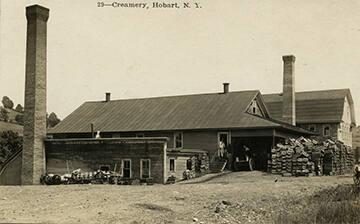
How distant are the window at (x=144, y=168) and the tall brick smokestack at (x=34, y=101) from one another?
747cm

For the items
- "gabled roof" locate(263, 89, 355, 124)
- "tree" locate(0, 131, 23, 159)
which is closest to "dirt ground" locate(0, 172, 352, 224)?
"tree" locate(0, 131, 23, 159)

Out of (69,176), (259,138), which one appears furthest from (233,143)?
(69,176)

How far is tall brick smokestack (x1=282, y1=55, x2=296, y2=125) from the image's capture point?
154 feet

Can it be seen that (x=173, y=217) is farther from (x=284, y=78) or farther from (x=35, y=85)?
(x=284, y=78)

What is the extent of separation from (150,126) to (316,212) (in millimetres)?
26471

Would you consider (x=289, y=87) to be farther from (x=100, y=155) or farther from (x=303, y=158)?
(x=100, y=155)

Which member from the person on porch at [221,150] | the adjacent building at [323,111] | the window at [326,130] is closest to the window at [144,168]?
the person on porch at [221,150]

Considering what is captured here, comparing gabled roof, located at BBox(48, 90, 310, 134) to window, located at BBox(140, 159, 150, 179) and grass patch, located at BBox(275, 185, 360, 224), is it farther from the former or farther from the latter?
grass patch, located at BBox(275, 185, 360, 224)

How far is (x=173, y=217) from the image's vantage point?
17.5 meters

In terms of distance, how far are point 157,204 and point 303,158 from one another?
1600 cm

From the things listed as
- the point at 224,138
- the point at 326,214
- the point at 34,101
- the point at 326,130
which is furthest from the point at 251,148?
the point at 326,130

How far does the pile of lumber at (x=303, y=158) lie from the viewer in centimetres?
3306

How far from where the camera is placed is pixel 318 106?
62.6 m

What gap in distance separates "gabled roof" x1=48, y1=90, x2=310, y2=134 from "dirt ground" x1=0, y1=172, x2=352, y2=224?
13561 mm
